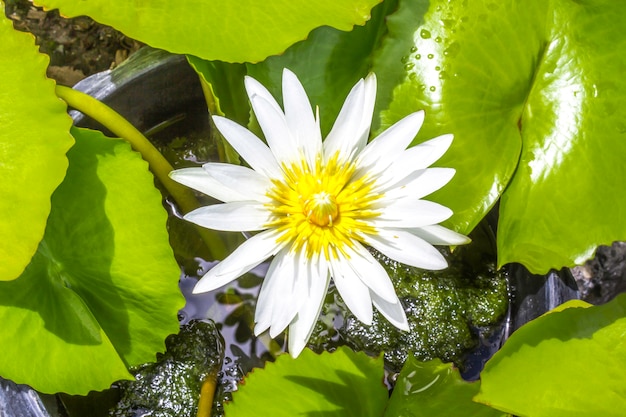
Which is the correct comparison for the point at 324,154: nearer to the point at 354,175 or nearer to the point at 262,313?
the point at 354,175

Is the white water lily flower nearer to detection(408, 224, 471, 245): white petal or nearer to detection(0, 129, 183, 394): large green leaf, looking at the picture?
detection(408, 224, 471, 245): white petal

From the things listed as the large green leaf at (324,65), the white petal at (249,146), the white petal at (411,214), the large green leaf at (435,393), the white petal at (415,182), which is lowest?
the large green leaf at (435,393)

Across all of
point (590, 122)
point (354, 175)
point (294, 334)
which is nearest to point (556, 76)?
point (590, 122)

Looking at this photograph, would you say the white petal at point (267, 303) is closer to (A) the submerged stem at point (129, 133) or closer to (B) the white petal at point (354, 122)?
(B) the white petal at point (354, 122)

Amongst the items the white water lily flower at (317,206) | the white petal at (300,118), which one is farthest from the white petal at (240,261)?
the white petal at (300,118)

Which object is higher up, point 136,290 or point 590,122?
point 590,122

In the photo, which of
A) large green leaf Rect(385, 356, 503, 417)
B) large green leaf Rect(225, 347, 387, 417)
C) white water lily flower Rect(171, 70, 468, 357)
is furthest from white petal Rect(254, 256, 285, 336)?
large green leaf Rect(385, 356, 503, 417)

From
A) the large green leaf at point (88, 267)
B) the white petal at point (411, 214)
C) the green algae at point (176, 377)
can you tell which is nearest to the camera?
the white petal at point (411, 214)

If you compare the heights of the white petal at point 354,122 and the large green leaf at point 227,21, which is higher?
the large green leaf at point 227,21

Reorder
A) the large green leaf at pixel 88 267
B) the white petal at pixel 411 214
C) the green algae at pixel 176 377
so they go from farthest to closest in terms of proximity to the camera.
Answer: the green algae at pixel 176 377, the large green leaf at pixel 88 267, the white petal at pixel 411 214
